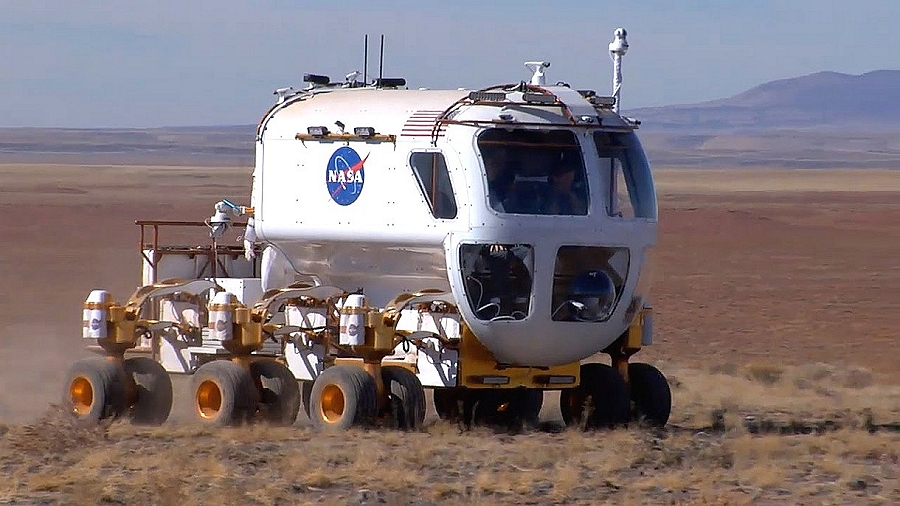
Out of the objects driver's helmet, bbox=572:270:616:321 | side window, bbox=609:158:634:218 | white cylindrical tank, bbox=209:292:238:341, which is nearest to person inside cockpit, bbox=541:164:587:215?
side window, bbox=609:158:634:218

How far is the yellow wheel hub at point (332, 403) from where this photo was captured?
17734 mm

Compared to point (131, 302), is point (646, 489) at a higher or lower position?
lower

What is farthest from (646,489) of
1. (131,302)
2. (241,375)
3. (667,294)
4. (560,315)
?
(667,294)

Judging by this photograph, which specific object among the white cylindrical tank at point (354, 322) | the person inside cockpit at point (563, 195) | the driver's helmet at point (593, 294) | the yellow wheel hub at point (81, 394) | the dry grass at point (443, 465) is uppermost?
the person inside cockpit at point (563, 195)

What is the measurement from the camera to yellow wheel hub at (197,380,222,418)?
1859 cm

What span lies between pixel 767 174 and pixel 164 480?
131997mm

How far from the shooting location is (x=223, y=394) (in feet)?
60.2

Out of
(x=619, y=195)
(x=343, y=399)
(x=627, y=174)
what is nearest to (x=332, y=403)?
(x=343, y=399)

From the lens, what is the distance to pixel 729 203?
8575cm

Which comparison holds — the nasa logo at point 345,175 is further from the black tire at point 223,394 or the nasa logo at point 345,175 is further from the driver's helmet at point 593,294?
the driver's helmet at point 593,294

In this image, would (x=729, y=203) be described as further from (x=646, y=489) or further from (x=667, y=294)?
(x=646, y=489)

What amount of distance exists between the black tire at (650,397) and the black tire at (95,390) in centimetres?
501

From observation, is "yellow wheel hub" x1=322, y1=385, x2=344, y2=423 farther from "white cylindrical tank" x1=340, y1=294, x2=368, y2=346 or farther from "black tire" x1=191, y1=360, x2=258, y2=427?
"black tire" x1=191, y1=360, x2=258, y2=427

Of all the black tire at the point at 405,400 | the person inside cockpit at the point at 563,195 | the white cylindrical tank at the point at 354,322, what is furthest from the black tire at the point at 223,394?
the person inside cockpit at the point at 563,195
